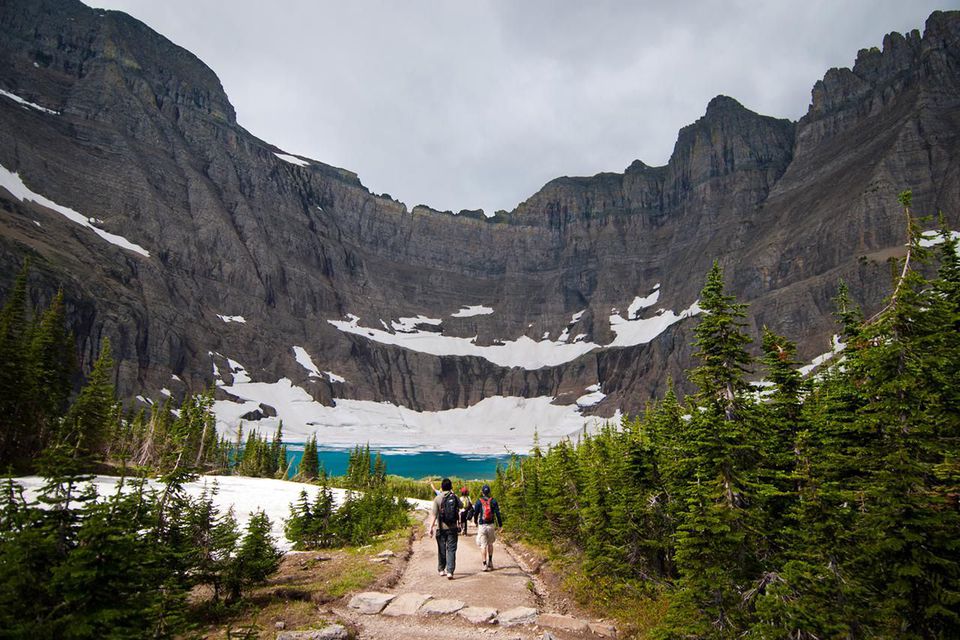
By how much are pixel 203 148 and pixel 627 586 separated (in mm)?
219151

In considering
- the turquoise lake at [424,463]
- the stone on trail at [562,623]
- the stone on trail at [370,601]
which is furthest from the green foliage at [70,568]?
the turquoise lake at [424,463]

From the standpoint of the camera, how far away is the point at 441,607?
10.7 metres

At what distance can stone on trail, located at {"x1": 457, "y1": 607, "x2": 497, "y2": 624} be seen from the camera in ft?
32.6

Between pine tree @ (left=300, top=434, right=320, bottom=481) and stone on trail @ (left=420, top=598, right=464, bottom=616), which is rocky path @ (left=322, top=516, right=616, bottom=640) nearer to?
stone on trail @ (left=420, top=598, right=464, bottom=616)

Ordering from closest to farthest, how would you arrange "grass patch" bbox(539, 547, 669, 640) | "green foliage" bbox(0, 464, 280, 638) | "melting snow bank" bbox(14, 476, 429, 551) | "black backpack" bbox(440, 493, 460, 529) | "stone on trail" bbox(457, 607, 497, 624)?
"green foliage" bbox(0, 464, 280, 638), "stone on trail" bbox(457, 607, 497, 624), "grass patch" bbox(539, 547, 669, 640), "black backpack" bbox(440, 493, 460, 529), "melting snow bank" bbox(14, 476, 429, 551)

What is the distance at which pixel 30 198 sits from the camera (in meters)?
123

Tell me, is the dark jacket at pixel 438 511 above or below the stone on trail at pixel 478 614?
above

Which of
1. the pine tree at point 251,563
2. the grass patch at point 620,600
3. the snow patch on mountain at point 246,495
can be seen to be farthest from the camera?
the snow patch on mountain at point 246,495

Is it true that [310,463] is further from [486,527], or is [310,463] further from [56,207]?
[56,207]

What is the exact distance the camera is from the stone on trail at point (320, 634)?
8.17 metres

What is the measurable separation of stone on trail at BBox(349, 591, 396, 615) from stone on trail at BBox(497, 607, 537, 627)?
2856 mm

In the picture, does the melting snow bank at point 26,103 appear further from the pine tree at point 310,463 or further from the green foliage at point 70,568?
the green foliage at point 70,568

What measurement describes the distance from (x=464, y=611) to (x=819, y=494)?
747 cm

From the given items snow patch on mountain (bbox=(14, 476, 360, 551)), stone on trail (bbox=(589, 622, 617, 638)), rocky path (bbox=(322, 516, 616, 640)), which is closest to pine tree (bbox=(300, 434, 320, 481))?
snow patch on mountain (bbox=(14, 476, 360, 551))
